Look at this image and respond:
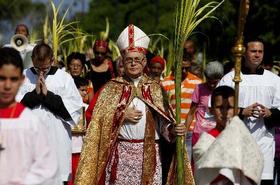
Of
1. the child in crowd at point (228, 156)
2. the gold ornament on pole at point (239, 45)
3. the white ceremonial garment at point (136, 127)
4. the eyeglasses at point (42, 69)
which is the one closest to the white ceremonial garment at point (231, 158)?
the child in crowd at point (228, 156)

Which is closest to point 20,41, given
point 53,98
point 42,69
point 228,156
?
point 42,69

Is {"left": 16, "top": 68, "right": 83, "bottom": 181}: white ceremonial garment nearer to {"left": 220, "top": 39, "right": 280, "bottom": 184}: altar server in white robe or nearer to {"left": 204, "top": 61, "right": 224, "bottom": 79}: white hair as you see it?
{"left": 220, "top": 39, "right": 280, "bottom": 184}: altar server in white robe

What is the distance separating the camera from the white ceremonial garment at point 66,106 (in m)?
10.9

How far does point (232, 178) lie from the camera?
25.6 ft

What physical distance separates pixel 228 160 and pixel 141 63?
83.4 inches

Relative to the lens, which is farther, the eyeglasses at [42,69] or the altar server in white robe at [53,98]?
the eyeglasses at [42,69]

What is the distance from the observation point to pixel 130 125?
9.55 meters

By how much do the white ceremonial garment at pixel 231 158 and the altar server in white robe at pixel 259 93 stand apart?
8.03ft

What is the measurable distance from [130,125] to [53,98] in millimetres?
1442

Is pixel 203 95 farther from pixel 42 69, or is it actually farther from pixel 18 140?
pixel 18 140

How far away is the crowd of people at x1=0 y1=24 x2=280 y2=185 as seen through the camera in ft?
21.9

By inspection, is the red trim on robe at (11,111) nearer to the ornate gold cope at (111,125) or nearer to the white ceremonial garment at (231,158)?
the white ceremonial garment at (231,158)

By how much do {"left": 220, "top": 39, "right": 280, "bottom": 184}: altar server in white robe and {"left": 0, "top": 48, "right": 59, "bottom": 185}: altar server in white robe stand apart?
4.05 metres

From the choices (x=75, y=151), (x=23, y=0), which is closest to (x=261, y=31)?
(x=75, y=151)
